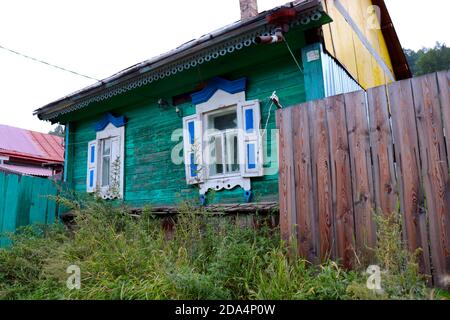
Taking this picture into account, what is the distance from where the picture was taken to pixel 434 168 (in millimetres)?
2271

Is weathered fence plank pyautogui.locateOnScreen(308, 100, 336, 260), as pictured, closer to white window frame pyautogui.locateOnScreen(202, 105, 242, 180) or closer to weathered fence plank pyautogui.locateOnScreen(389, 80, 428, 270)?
weathered fence plank pyautogui.locateOnScreen(389, 80, 428, 270)

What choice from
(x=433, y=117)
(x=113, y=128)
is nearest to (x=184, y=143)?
(x=113, y=128)

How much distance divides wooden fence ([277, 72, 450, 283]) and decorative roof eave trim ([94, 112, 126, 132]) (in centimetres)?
489

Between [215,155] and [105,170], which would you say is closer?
[215,155]

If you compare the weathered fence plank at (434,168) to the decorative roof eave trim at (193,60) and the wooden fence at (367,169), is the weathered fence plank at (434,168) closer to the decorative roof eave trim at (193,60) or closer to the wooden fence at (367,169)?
the wooden fence at (367,169)

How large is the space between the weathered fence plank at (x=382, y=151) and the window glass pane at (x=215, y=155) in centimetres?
321

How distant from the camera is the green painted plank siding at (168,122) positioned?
4.98m

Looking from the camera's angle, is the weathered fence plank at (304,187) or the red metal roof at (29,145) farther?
the red metal roof at (29,145)

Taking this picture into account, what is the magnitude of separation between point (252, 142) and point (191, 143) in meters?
1.27

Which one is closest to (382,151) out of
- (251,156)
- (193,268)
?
(193,268)

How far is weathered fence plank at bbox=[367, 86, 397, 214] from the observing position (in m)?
2.42

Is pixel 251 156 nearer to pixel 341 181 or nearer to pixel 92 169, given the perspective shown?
pixel 341 181

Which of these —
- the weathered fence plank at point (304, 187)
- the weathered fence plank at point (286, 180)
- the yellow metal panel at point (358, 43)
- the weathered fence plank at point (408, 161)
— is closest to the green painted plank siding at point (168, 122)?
the yellow metal panel at point (358, 43)

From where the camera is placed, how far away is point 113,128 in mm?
7215
